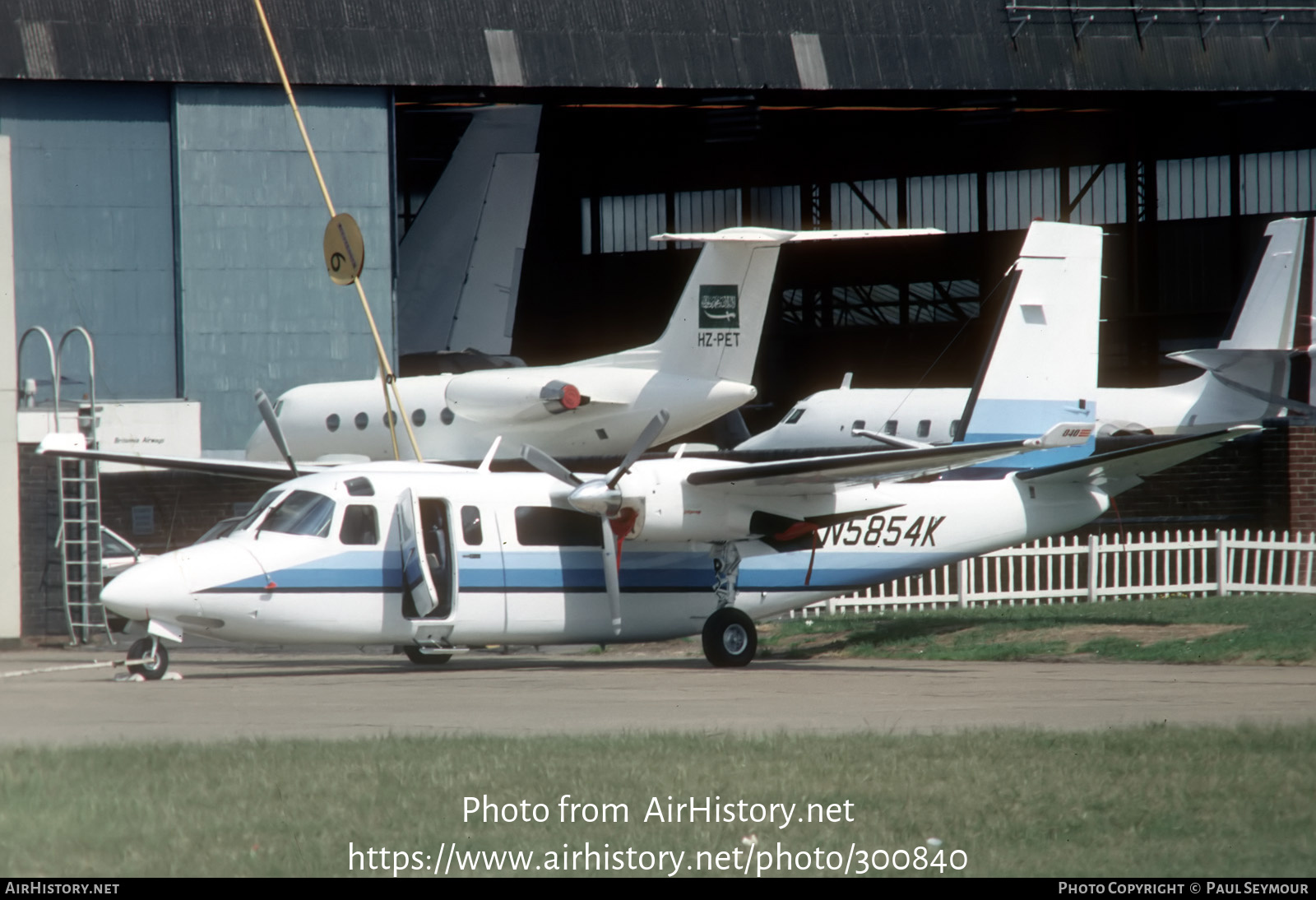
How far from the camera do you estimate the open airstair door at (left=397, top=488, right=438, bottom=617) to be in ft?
56.9

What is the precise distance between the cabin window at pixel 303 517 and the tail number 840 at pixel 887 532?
6.01 m

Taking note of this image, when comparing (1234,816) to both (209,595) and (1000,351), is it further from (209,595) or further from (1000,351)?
(1000,351)

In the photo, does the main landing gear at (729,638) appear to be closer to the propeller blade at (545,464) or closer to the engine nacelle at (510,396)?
the propeller blade at (545,464)

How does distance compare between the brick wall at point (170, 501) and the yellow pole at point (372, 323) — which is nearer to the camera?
the yellow pole at point (372, 323)

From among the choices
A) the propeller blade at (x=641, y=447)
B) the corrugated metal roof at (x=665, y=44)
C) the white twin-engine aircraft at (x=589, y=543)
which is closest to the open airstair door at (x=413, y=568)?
the white twin-engine aircraft at (x=589, y=543)

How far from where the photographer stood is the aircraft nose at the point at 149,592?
1593cm

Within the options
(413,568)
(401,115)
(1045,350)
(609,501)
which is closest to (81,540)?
(413,568)

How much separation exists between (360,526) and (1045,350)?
9.54 metres

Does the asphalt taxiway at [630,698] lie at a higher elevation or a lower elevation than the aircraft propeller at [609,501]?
lower

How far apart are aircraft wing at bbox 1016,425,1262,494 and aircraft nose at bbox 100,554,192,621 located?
1016 centimetres

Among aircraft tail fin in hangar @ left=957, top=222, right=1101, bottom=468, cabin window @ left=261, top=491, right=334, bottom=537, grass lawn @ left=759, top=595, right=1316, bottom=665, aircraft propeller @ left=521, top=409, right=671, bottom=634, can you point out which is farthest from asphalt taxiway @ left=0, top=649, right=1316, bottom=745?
aircraft tail fin in hangar @ left=957, top=222, right=1101, bottom=468

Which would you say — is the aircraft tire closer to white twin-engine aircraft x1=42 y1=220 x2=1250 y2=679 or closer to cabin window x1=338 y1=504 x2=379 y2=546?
white twin-engine aircraft x1=42 y1=220 x2=1250 y2=679

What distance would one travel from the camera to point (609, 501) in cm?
1755

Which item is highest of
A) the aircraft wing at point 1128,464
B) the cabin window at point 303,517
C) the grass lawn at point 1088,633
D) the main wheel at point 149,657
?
the aircraft wing at point 1128,464
